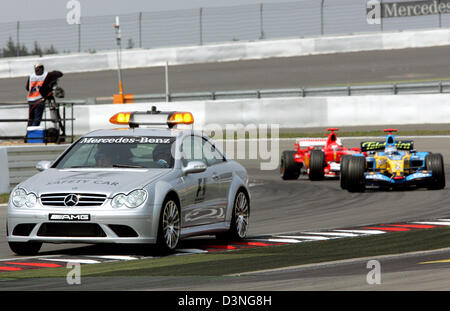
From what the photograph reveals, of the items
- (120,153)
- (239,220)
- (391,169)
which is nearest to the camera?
(120,153)

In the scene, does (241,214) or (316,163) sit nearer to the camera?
(241,214)

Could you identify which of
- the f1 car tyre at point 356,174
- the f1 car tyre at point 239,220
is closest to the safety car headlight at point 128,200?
the f1 car tyre at point 239,220

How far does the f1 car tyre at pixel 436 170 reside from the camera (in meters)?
19.8

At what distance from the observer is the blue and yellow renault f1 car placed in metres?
19.7

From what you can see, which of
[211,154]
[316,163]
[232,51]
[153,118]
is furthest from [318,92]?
[211,154]

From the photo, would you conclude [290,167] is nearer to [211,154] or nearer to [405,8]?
[211,154]

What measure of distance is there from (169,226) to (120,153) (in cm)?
126

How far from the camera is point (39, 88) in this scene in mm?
21609

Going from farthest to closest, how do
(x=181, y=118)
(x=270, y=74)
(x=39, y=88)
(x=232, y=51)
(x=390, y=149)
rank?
(x=232, y=51), (x=270, y=74), (x=39, y=88), (x=390, y=149), (x=181, y=118)

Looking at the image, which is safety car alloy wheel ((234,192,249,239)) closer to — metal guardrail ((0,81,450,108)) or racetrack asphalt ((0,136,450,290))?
racetrack asphalt ((0,136,450,290))

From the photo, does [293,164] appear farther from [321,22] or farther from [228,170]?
[321,22]

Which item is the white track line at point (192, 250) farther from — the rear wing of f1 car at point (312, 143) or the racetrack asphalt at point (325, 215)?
the rear wing of f1 car at point (312, 143)
